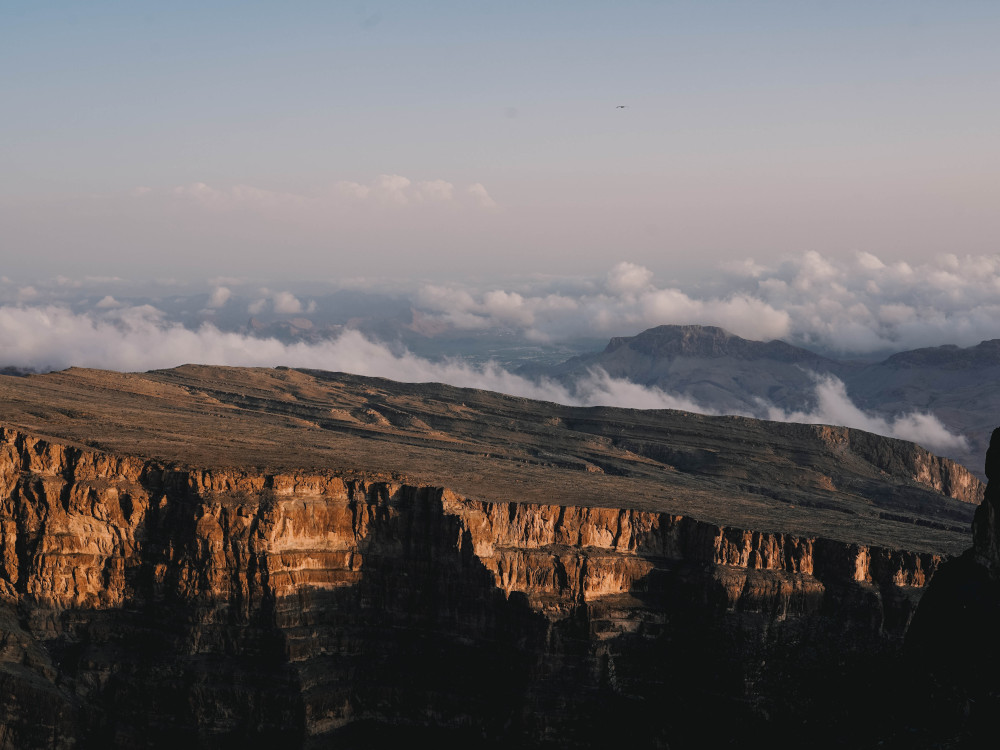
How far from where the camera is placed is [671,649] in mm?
106125

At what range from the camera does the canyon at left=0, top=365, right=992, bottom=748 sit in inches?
4033

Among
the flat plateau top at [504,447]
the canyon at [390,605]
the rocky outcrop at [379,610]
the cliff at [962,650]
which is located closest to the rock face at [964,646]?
the cliff at [962,650]

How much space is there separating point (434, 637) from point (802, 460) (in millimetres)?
88376

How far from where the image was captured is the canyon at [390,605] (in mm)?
102438

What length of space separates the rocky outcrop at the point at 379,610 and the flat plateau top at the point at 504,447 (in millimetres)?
4894

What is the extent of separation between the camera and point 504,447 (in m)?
164

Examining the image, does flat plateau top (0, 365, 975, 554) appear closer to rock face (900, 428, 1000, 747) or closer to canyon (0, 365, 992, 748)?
canyon (0, 365, 992, 748)

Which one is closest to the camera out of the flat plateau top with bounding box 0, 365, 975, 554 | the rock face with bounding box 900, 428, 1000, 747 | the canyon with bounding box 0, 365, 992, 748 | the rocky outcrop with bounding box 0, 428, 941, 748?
the rock face with bounding box 900, 428, 1000, 747

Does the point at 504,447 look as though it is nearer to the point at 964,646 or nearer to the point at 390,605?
the point at 390,605

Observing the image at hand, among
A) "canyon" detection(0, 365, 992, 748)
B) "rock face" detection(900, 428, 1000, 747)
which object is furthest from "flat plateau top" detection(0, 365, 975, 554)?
"rock face" detection(900, 428, 1000, 747)

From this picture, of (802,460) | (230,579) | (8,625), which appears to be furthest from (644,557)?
(802,460)

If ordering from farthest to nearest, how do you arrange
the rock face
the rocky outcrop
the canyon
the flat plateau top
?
the flat plateau top → the rocky outcrop → the canyon → the rock face

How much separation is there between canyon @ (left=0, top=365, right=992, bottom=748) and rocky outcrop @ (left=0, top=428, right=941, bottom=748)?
20 centimetres

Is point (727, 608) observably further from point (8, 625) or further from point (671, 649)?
point (8, 625)
